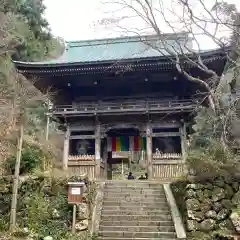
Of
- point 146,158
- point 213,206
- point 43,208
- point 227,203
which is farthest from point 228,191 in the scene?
point 146,158

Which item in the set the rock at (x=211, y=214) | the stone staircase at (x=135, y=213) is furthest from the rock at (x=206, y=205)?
the stone staircase at (x=135, y=213)

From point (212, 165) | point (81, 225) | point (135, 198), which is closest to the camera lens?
point (81, 225)

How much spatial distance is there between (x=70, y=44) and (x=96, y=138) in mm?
8527

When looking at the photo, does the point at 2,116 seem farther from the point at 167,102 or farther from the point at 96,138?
the point at 167,102

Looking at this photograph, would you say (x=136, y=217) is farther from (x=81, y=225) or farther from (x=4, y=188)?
(x=4, y=188)

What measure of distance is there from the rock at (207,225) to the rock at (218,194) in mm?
645

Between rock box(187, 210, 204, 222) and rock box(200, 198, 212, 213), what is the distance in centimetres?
17

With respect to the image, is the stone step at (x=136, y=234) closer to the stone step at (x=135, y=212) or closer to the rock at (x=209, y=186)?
the stone step at (x=135, y=212)

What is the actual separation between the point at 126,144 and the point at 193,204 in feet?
33.0

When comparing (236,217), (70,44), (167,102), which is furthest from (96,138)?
(236,217)

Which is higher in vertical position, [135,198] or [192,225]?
[135,198]

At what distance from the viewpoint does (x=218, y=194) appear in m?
9.86

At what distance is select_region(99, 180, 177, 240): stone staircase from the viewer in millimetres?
9492

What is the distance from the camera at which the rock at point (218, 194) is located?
980 centimetres
